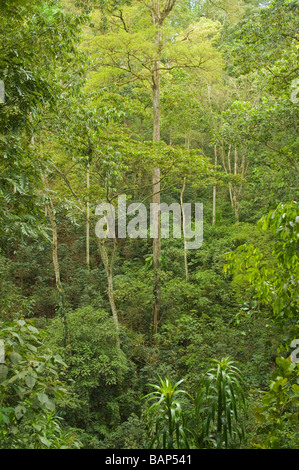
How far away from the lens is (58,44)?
11.1 feet

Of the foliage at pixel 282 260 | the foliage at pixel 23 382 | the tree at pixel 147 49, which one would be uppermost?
the tree at pixel 147 49

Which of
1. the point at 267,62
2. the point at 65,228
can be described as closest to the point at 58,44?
the point at 267,62

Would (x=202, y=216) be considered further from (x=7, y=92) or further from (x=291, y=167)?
(x=7, y=92)

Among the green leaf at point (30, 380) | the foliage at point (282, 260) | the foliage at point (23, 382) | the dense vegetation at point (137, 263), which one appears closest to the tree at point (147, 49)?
the dense vegetation at point (137, 263)

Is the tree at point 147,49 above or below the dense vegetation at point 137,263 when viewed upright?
above

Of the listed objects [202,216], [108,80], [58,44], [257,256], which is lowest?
[257,256]

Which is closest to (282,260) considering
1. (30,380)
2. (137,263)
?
(30,380)

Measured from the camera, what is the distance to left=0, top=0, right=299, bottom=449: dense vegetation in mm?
2055

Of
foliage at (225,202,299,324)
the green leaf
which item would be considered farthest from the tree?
the green leaf

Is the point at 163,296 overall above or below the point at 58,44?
below

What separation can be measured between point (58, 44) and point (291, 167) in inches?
165

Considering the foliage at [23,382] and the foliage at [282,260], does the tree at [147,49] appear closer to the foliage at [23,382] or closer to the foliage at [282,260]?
the foliage at [282,260]

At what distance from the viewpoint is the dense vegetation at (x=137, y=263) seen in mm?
2055

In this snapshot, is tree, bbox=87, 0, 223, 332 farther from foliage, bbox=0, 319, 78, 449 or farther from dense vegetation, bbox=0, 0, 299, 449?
foliage, bbox=0, 319, 78, 449
